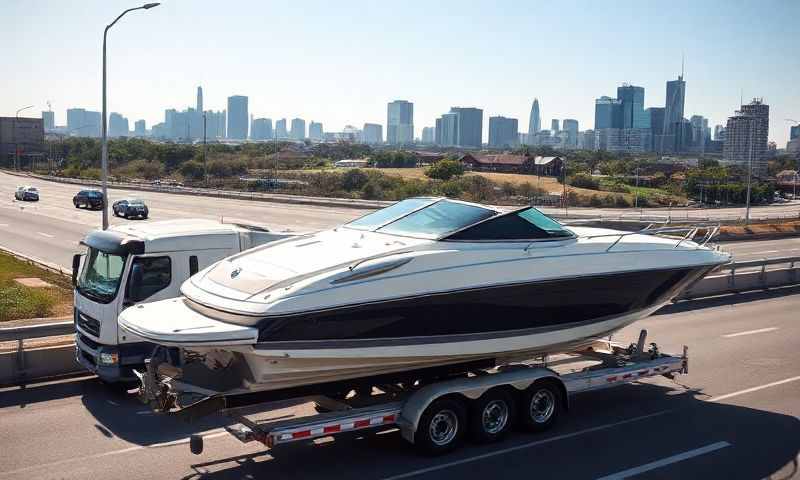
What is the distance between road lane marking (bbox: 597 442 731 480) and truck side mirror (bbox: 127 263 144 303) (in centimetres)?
656

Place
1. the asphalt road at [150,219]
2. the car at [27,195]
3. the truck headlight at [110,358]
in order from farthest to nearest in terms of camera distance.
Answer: the car at [27,195] < the asphalt road at [150,219] < the truck headlight at [110,358]

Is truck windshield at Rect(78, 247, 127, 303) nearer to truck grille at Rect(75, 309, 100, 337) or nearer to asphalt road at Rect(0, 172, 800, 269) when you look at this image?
truck grille at Rect(75, 309, 100, 337)

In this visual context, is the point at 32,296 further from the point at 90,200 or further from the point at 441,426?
the point at 90,200

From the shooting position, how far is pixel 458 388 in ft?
29.9

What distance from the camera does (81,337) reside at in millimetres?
11477

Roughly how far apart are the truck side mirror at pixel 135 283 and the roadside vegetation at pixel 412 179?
5081 cm

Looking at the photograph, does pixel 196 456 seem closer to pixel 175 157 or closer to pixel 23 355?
pixel 23 355

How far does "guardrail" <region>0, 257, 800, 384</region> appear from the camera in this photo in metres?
11.9

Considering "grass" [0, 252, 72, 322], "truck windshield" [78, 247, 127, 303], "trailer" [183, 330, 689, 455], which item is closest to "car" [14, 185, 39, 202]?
"grass" [0, 252, 72, 322]

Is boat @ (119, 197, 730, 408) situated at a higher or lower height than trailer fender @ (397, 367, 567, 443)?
higher

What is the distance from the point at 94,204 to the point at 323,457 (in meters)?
47.3

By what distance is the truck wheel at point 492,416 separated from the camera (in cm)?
939

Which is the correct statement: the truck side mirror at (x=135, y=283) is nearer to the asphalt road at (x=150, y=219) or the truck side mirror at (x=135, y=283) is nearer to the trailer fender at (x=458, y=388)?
the trailer fender at (x=458, y=388)

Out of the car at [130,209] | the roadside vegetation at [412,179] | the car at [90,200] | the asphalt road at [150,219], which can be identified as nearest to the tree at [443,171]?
the roadside vegetation at [412,179]
